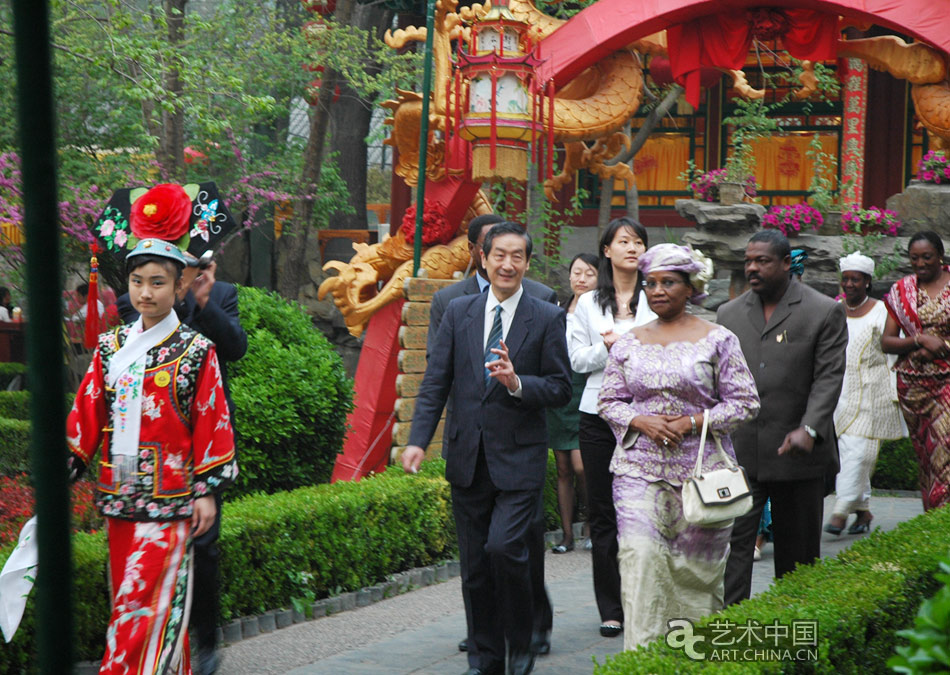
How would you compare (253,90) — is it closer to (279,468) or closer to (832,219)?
(832,219)

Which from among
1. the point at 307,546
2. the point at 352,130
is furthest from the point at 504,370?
the point at 352,130

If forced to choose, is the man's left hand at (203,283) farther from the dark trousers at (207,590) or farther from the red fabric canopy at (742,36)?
the red fabric canopy at (742,36)

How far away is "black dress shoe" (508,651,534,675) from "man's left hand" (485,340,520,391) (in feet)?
3.68

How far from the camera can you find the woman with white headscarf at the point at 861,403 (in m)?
8.19

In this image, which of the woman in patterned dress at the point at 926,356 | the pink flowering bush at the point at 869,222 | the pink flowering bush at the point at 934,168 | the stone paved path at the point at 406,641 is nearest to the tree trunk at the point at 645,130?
the pink flowering bush at the point at 869,222

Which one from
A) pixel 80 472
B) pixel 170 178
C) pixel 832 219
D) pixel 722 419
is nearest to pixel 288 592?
pixel 80 472

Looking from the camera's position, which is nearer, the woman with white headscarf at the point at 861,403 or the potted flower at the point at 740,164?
the woman with white headscarf at the point at 861,403

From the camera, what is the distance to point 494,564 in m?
4.66

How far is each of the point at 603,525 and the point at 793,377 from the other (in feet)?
3.90

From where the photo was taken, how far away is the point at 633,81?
895cm

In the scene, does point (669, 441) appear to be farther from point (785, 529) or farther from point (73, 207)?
point (73, 207)

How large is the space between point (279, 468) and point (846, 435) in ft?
14.1

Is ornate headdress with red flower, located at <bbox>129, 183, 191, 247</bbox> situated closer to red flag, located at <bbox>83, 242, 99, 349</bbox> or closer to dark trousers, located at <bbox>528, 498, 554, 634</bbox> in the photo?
red flag, located at <bbox>83, 242, 99, 349</bbox>

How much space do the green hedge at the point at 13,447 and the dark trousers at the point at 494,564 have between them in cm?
830
